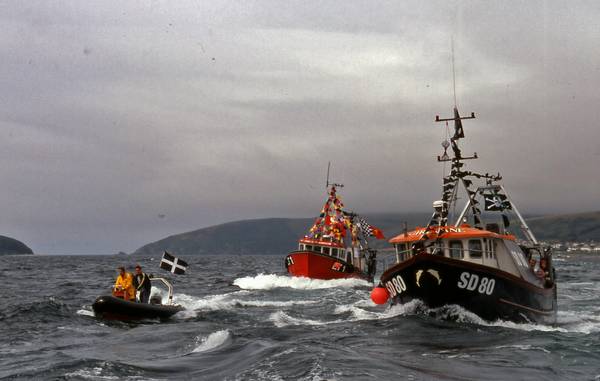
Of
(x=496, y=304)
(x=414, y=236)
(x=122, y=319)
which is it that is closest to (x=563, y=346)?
(x=496, y=304)

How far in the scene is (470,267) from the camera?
23688 mm

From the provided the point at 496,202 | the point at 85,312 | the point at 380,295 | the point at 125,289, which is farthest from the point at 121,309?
the point at 496,202

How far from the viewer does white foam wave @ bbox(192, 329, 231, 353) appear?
64.2ft

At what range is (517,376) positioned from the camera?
53.0 feet

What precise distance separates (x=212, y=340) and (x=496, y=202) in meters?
14.2

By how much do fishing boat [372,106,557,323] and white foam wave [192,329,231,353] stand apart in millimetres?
7132

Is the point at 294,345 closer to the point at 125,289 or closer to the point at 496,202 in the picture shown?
the point at 125,289

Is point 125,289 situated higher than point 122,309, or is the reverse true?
point 125,289

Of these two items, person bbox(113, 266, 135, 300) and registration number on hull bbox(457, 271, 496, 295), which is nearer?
registration number on hull bbox(457, 271, 496, 295)

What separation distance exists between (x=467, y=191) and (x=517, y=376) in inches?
547

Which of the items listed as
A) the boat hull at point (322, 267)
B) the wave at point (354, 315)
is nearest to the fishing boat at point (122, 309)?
the wave at point (354, 315)

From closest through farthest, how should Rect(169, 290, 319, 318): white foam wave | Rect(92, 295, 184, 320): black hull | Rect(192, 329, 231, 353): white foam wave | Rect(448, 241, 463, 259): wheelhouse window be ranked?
Rect(192, 329, 231, 353): white foam wave
Rect(448, 241, 463, 259): wheelhouse window
Rect(92, 295, 184, 320): black hull
Rect(169, 290, 319, 318): white foam wave

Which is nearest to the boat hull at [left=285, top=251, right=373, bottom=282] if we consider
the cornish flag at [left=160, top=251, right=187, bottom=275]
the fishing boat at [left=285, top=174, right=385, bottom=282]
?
the fishing boat at [left=285, top=174, right=385, bottom=282]

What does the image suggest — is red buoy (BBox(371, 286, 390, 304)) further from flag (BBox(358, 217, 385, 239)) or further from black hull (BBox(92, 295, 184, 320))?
flag (BBox(358, 217, 385, 239))
